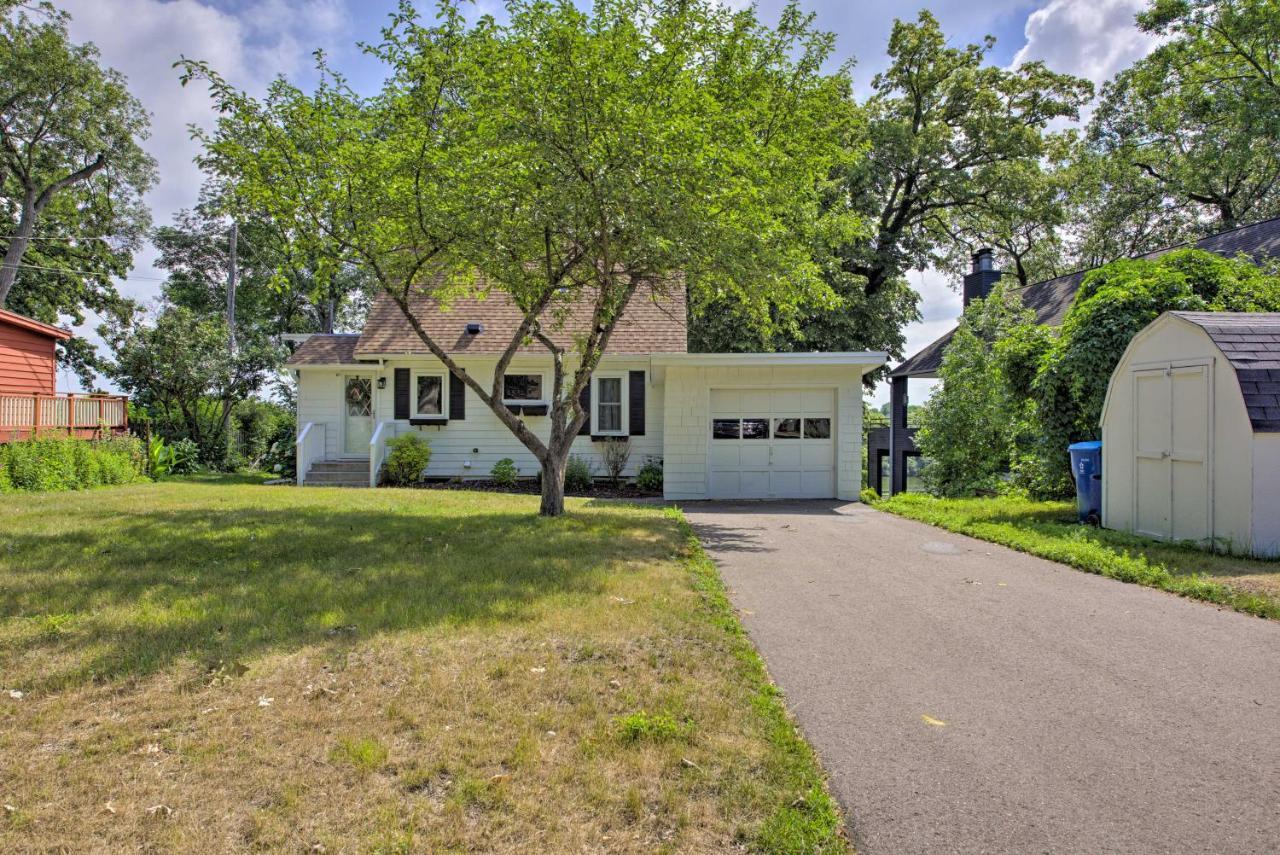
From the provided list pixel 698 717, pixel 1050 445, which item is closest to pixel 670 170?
pixel 698 717

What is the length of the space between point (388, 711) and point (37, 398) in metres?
17.2

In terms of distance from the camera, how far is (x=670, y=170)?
8.20 meters

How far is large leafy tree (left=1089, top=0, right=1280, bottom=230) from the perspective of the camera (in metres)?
20.0

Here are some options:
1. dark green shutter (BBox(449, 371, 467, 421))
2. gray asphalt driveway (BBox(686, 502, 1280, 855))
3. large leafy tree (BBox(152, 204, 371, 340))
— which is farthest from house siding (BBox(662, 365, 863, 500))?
large leafy tree (BBox(152, 204, 371, 340))

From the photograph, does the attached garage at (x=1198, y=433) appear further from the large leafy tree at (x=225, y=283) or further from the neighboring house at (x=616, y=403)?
the large leafy tree at (x=225, y=283)

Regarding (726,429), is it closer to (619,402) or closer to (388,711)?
(619,402)

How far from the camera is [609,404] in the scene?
16484 millimetres

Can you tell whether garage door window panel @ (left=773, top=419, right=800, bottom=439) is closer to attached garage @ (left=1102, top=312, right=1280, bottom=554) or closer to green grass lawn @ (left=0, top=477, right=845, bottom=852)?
attached garage @ (left=1102, top=312, right=1280, bottom=554)

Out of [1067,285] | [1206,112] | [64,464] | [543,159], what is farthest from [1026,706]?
[1206,112]

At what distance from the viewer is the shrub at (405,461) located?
15750 millimetres

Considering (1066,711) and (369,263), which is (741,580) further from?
(369,263)

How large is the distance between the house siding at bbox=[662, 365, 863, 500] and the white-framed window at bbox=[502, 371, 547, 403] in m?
3.71

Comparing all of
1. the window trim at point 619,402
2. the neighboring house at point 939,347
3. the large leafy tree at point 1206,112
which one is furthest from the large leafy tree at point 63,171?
the large leafy tree at point 1206,112

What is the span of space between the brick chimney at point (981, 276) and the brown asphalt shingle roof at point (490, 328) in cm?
1037
